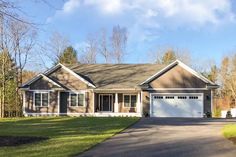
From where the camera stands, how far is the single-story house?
128ft

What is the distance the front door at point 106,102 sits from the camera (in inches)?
1655

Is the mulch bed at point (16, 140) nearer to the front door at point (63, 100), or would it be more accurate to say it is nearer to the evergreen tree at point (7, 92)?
the front door at point (63, 100)

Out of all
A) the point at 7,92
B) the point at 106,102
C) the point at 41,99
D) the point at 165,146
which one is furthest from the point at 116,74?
the point at 165,146

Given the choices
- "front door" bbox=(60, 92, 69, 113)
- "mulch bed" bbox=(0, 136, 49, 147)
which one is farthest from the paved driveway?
"front door" bbox=(60, 92, 69, 113)

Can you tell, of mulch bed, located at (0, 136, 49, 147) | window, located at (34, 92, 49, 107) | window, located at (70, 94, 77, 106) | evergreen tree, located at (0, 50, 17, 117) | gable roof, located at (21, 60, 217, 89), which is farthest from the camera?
evergreen tree, located at (0, 50, 17, 117)

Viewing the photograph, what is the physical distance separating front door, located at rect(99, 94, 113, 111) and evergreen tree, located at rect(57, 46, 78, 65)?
26092 mm

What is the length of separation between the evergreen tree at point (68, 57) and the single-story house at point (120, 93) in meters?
24.4

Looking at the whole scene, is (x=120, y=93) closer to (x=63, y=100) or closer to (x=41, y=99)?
(x=63, y=100)

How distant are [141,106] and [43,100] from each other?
30.9 ft

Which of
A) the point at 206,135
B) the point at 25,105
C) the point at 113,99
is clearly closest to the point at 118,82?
the point at 113,99

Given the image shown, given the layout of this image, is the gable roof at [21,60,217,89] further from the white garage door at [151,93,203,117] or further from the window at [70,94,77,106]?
the white garage door at [151,93,203,117]

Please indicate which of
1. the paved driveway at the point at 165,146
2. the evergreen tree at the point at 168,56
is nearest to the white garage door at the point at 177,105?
the paved driveway at the point at 165,146

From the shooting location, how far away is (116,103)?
41.5 m

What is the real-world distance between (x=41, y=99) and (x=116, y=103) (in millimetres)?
7241
